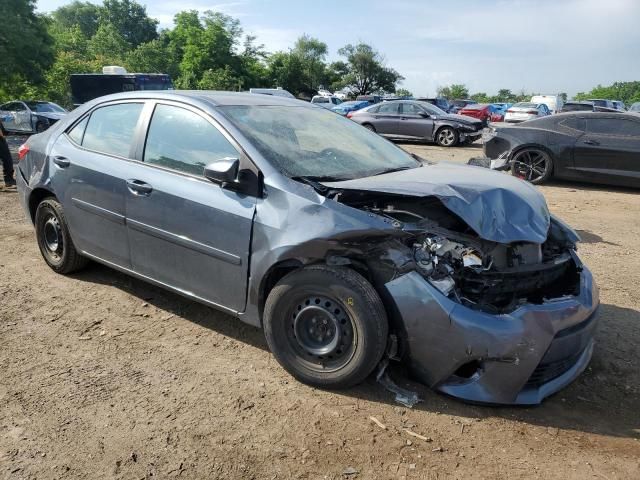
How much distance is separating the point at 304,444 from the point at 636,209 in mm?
7575

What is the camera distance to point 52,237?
4.59 m

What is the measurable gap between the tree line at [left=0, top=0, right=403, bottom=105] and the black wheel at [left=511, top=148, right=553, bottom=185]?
2121 centimetres

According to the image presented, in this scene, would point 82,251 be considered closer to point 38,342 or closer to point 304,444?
point 38,342

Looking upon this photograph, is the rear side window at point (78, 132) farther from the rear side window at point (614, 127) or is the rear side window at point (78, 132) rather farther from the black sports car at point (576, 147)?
the rear side window at point (614, 127)

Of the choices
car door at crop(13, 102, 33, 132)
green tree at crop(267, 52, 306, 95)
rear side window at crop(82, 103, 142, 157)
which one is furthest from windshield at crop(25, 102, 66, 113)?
green tree at crop(267, 52, 306, 95)

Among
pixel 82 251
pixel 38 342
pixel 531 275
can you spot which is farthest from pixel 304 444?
pixel 82 251

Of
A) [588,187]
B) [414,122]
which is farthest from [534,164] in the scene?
[414,122]

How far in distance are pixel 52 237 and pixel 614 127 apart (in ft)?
30.0

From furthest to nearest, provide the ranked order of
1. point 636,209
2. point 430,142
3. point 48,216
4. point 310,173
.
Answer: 1. point 430,142
2. point 636,209
3. point 48,216
4. point 310,173

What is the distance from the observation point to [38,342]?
3516 millimetres

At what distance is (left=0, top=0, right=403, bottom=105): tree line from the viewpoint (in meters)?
22.8

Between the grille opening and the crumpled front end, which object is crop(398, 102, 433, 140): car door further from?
the grille opening

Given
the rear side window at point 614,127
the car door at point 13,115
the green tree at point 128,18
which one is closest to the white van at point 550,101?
the rear side window at point 614,127

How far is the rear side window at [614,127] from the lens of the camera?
29.8 ft
